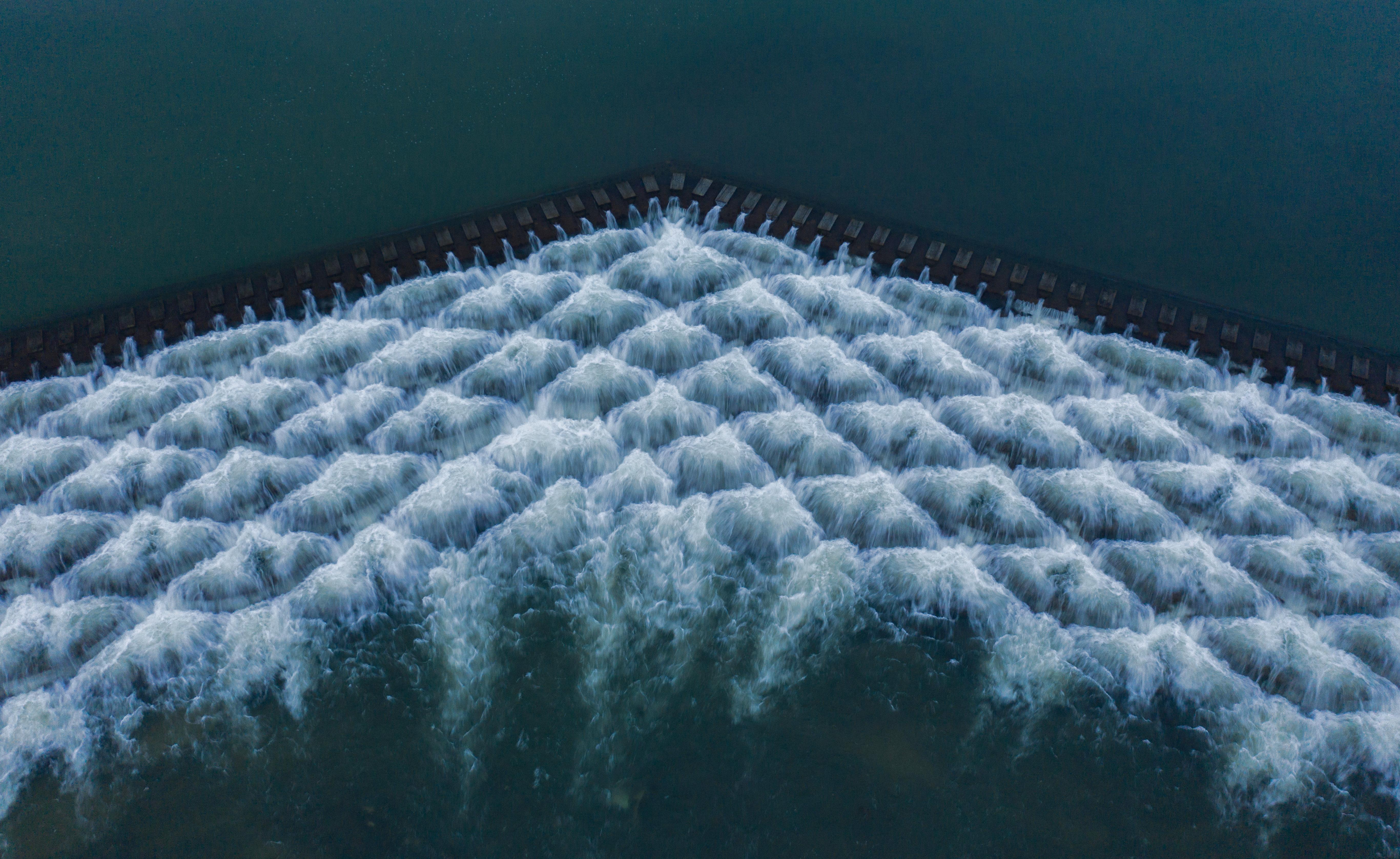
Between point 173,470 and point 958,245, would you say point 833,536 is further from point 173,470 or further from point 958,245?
point 173,470

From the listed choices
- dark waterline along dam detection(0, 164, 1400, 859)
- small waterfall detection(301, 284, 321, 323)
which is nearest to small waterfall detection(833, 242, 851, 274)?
dark waterline along dam detection(0, 164, 1400, 859)

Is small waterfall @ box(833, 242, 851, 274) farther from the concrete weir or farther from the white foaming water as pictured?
the white foaming water

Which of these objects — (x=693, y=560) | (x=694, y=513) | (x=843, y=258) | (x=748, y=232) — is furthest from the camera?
(x=748, y=232)

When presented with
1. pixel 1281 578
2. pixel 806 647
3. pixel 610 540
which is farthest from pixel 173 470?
pixel 1281 578

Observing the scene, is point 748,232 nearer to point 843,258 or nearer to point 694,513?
point 843,258

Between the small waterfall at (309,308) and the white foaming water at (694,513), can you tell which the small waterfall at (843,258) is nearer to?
the white foaming water at (694,513)

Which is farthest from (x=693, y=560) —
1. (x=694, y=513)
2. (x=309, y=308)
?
(x=309, y=308)
